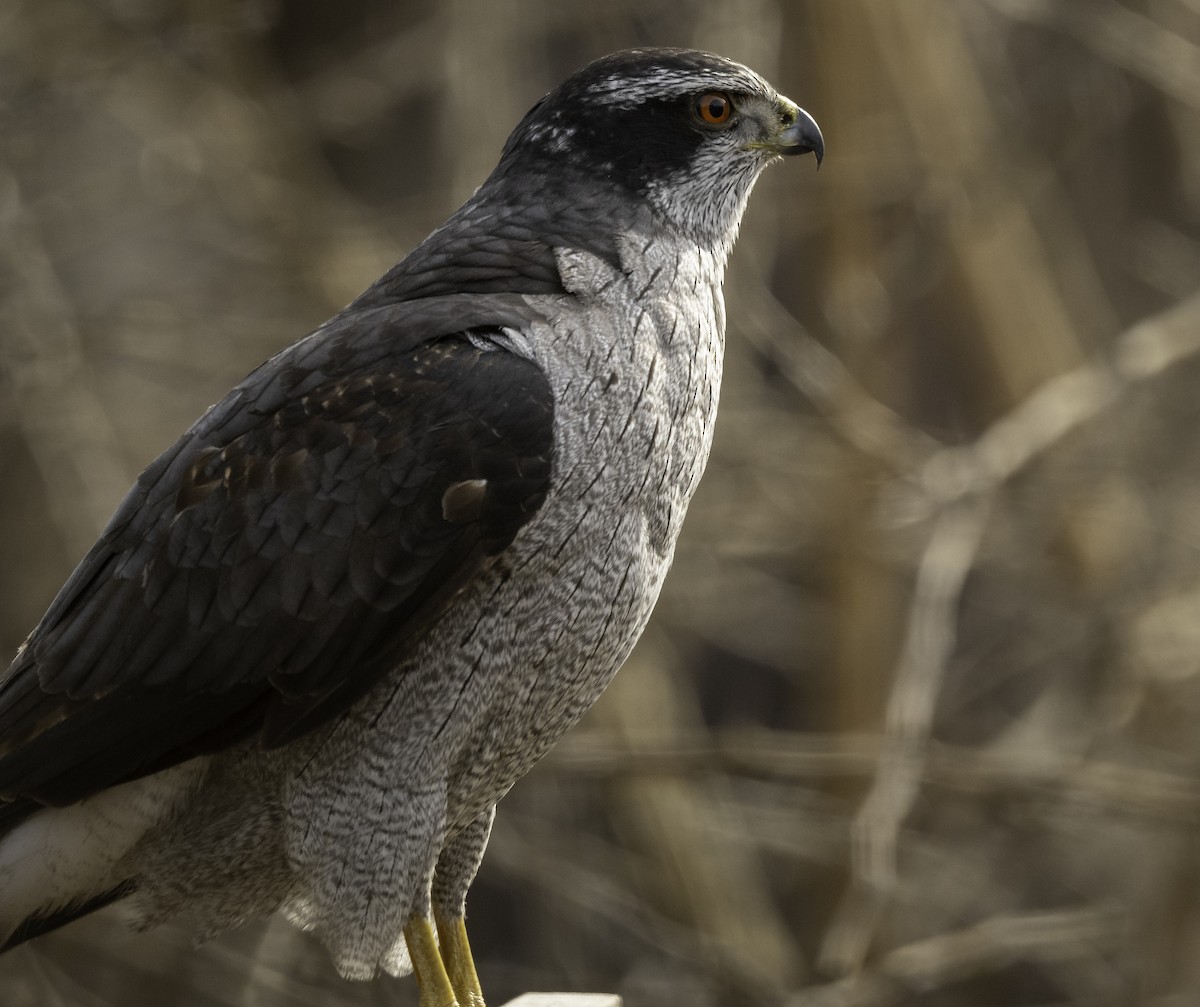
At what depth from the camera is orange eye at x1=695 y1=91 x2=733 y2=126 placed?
2.88 m

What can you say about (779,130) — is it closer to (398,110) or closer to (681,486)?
(681,486)

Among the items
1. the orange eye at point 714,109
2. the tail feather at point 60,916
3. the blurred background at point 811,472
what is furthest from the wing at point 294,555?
the blurred background at point 811,472

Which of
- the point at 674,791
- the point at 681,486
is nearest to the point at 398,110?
the point at 674,791

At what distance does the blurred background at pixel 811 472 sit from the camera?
205 inches

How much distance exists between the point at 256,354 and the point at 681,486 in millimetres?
3931

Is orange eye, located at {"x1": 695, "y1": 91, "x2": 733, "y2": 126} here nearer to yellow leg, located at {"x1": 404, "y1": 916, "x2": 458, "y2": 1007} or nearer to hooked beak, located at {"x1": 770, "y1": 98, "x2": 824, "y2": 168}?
hooked beak, located at {"x1": 770, "y1": 98, "x2": 824, "y2": 168}

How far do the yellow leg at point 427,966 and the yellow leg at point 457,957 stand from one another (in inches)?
8.4

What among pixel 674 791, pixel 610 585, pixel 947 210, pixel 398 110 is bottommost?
pixel 674 791

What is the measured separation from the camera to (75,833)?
107 inches

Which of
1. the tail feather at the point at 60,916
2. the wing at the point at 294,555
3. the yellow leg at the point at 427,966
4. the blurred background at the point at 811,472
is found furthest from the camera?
the blurred background at the point at 811,472

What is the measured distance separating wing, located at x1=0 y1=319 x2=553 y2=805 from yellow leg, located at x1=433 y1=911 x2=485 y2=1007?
594 mm

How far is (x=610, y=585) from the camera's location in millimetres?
2561

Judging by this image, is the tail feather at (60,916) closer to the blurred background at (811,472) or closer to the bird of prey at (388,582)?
the bird of prey at (388,582)

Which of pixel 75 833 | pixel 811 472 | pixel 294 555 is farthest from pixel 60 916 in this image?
pixel 811 472
